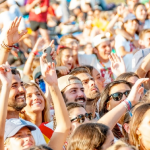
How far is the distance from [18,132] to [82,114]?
26.5 inches

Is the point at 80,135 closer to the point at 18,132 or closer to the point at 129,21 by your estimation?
the point at 18,132

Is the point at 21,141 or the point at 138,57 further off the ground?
the point at 138,57

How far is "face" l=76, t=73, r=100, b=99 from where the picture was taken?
481cm

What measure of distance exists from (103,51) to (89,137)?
3890mm

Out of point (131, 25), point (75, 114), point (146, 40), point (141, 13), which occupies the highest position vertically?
point (141, 13)

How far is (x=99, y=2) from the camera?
40.8 feet

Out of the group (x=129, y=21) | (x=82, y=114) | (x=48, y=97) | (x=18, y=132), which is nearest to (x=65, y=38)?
(x=129, y=21)

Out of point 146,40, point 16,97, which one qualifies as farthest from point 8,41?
point 146,40

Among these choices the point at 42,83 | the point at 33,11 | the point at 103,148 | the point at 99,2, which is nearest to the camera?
the point at 103,148

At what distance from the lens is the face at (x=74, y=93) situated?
444 cm

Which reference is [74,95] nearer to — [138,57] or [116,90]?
[116,90]

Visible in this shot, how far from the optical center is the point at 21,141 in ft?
10.5

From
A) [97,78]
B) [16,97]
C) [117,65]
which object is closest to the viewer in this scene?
[16,97]

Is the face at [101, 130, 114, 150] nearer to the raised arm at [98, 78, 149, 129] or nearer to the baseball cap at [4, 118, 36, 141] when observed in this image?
the raised arm at [98, 78, 149, 129]
